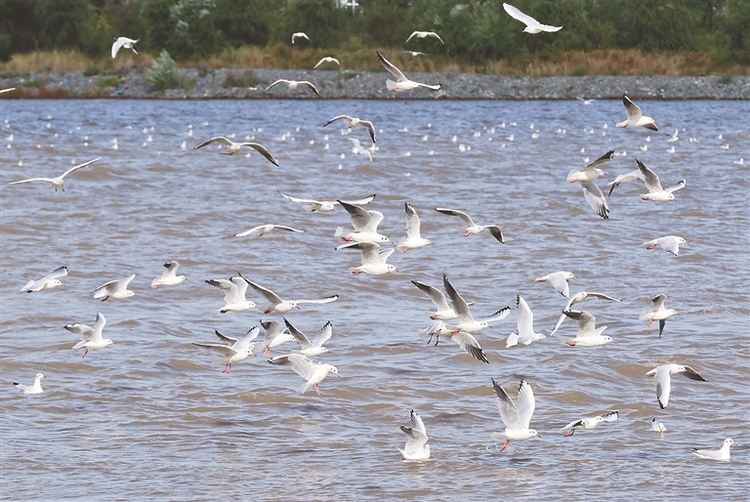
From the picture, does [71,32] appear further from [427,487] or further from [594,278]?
[427,487]

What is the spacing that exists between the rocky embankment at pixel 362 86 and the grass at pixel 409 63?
1.59m

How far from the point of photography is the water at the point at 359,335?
876cm

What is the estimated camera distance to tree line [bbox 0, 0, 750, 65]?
53.8m

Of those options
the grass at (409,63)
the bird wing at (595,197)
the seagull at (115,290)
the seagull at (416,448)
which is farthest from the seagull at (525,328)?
the grass at (409,63)

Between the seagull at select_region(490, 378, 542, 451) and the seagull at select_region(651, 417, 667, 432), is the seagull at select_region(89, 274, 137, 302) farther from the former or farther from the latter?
the seagull at select_region(651, 417, 667, 432)

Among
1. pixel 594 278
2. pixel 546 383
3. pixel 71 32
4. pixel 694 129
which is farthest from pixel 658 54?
pixel 546 383

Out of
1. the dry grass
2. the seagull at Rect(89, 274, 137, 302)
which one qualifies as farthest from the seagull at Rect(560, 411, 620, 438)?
the dry grass

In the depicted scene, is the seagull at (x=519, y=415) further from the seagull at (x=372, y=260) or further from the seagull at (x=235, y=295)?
the seagull at (x=235, y=295)

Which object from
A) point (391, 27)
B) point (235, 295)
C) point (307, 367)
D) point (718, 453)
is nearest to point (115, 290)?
point (235, 295)

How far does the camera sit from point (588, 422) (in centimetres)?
935

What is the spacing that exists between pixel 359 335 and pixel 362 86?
3577 centimetres

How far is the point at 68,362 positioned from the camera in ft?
37.7

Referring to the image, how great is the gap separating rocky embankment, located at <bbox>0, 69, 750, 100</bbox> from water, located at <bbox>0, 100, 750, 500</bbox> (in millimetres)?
20030

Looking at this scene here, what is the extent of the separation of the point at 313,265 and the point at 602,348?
4959mm
